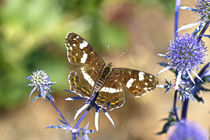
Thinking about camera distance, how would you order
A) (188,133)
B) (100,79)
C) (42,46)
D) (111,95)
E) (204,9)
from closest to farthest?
(188,133)
(204,9)
(111,95)
(100,79)
(42,46)

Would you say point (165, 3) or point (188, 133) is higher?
point (165, 3)

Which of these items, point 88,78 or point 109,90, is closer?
point 109,90

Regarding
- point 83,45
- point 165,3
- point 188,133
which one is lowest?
point 188,133

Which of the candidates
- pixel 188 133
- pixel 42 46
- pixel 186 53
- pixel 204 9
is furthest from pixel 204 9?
pixel 42 46

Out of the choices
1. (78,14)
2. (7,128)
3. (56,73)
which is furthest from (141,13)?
(7,128)

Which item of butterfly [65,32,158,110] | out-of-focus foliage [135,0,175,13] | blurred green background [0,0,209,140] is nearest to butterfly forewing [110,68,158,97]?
butterfly [65,32,158,110]

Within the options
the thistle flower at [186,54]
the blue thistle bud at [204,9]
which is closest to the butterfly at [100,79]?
the thistle flower at [186,54]

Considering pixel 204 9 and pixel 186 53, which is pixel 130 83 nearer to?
pixel 186 53
